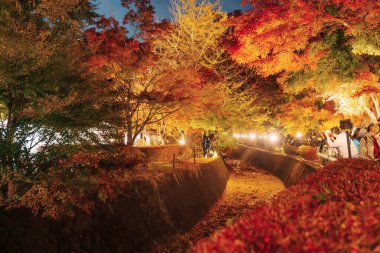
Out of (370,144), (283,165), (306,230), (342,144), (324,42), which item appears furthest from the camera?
(283,165)

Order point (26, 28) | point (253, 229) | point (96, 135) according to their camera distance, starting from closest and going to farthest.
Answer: point (253, 229) < point (26, 28) < point (96, 135)

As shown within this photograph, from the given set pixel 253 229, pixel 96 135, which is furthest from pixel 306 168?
pixel 253 229

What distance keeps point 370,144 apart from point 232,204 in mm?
8603

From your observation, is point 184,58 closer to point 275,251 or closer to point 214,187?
point 214,187

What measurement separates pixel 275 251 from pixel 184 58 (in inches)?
610

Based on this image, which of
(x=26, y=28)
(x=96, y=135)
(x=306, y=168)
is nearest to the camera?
(x=26, y=28)

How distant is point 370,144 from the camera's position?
14586mm

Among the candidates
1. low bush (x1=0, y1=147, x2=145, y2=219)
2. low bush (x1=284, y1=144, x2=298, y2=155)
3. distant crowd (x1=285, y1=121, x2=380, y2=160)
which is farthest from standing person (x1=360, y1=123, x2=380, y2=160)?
low bush (x1=0, y1=147, x2=145, y2=219)

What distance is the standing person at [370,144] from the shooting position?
13305mm

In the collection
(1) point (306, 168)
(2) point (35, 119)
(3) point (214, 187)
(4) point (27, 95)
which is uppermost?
(4) point (27, 95)

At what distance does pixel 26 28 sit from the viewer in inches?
253

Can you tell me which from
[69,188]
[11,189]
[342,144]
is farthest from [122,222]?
[342,144]

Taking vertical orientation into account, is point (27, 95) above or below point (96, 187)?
above

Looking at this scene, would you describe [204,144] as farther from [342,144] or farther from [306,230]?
[306,230]
